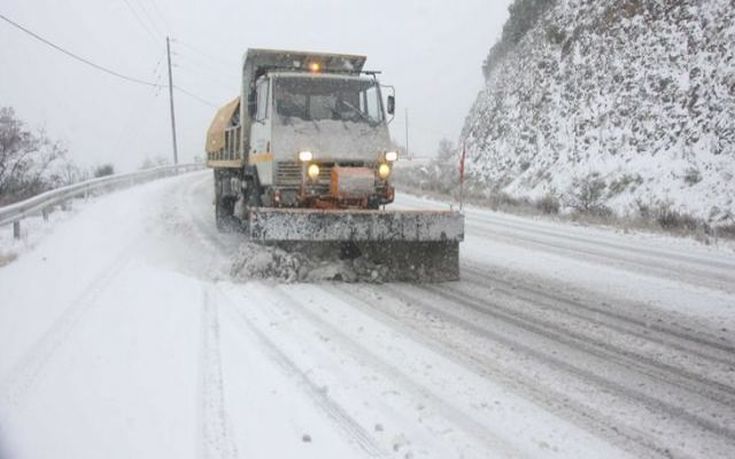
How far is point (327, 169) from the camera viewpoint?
9008 millimetres

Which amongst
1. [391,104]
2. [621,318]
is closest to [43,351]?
[621,318]

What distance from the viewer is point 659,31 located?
22.3m

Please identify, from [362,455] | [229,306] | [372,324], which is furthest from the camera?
[229,306]

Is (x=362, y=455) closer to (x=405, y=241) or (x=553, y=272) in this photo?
(x=405, y=241)

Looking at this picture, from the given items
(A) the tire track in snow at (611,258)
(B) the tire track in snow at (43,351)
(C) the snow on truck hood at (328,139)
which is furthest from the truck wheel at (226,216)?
(B) the tire track in snow at (43,351)

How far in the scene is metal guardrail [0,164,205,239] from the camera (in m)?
11.0

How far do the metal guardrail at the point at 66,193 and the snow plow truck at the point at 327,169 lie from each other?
3688mm

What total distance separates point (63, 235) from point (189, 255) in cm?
306

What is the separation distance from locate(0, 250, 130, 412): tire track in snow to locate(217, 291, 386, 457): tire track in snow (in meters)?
1.55

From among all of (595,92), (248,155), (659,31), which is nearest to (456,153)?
(595,92)

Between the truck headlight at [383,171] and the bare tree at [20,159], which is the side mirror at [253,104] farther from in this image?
the bare tree at [20,159]

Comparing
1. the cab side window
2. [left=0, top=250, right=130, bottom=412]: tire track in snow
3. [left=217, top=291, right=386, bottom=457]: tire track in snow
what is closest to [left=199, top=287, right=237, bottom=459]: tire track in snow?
[left=217, top=291, right=386, bottom=457]: tire track in snow

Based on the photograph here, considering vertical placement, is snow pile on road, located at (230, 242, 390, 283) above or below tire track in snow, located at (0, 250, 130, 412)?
above

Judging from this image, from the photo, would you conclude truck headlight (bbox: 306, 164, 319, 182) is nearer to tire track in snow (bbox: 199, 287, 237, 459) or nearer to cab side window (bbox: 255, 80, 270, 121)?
cab side window (bbox: 255, 80, 270, 121)
